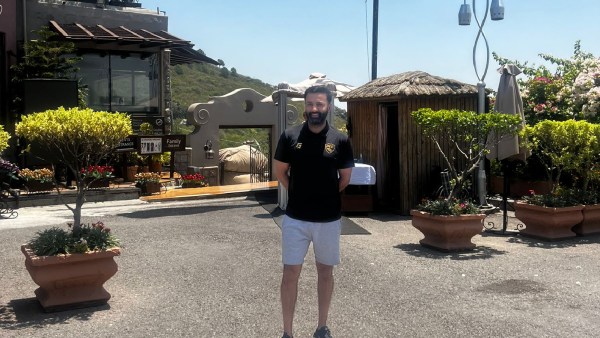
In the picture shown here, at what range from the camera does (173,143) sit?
18.4 metres

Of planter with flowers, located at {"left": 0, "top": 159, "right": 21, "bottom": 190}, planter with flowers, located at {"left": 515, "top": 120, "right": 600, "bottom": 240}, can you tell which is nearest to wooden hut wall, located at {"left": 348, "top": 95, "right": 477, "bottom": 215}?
planter with flowers, located at {"left": 515, "top": 120, "right": 600, "bottom": 240}

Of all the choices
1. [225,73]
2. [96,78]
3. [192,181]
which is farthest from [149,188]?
[225,73]

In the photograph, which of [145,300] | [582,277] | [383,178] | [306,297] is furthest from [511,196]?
[145,300]

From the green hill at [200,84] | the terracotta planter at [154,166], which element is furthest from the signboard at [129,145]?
the green hill at [200,84]

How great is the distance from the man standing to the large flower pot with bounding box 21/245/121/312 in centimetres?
210

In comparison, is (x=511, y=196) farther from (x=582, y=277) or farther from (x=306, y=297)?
(x=306, y=297)

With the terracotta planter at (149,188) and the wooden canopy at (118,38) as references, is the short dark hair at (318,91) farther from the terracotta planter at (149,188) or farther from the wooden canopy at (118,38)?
the wooden canopy at (118,38)

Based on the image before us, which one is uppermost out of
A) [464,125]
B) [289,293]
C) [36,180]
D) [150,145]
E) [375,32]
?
[375,32]

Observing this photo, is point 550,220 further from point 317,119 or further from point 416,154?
point 317,119

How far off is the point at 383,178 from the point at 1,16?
10.1 meters

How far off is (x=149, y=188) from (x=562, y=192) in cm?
922

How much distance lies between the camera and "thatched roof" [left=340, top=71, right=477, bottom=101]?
40.4ft

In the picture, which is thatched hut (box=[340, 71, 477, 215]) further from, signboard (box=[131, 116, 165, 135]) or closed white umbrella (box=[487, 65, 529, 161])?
signboard (box=[131, 116, 165, 135])

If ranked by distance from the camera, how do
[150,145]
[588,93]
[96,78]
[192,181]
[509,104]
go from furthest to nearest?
[96,78], [150,145], [192,181], [588,93], [509,104]
